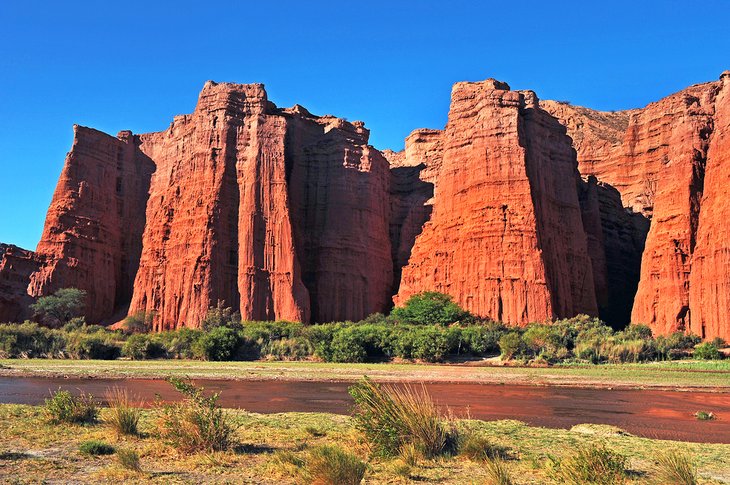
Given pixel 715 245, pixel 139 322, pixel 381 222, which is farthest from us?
pixel 381 222

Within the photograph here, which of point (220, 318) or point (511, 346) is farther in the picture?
point (220, 318)

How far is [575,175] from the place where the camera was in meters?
77.8

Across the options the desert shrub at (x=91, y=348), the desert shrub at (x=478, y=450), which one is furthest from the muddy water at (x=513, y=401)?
the desert shrub at (x=91, y=348)

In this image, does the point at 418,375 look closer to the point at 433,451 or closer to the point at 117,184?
the point at 433,451

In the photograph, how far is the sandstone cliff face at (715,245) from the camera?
Answer: 53.3m

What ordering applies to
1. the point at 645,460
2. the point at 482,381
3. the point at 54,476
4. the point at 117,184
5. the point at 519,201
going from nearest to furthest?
the point at 54,476
the point at 645,460
the point at 482,381
the point at 519,201
the point at 117,184

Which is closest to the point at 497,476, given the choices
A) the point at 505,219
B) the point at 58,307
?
the point at 505,219

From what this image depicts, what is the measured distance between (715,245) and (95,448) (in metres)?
55.3

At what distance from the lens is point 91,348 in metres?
48.8

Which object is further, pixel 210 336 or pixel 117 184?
pixel 117 184

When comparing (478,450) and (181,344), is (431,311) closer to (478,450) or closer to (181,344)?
(181,344)

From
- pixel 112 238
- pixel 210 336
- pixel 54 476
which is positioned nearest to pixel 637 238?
pixel 210 336

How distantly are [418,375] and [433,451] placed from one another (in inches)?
909

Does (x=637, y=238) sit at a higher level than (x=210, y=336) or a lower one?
higher
